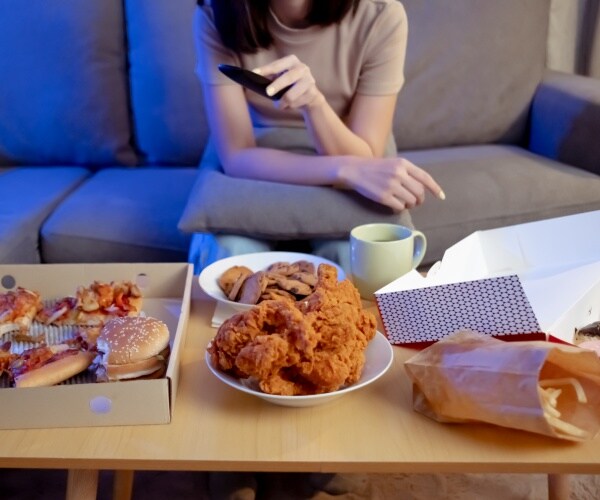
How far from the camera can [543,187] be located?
175 centimetres

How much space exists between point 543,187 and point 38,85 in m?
1.40

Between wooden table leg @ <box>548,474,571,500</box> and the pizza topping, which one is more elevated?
the pizza topping

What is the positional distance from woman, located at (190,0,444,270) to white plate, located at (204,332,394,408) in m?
0.52

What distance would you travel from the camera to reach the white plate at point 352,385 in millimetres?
784

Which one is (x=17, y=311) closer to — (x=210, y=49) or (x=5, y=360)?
(x=5, y=360)

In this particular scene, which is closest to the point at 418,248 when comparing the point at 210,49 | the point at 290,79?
the point at 290,79

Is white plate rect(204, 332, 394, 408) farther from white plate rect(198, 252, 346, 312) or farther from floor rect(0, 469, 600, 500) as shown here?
floor rect(0, 469, 600, 500)

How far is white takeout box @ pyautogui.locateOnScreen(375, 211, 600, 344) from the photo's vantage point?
34.6 inches

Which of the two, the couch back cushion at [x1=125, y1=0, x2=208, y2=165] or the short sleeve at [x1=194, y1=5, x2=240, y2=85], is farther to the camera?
the couch back cushion at [x1=125, y1=0, x2=208, y2=165]

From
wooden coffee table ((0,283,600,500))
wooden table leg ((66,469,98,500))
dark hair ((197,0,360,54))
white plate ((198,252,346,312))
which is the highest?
dark hair ((197,0,360,54))

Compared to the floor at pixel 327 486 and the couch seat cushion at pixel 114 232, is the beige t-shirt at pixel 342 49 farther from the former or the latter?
the floor at pixel 327 486

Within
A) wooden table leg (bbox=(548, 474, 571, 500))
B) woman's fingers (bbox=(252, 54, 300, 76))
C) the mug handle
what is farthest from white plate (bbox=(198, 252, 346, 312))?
wooden table leg (bbox=(548, 474, 571, 500))

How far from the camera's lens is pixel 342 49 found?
1.59 meters

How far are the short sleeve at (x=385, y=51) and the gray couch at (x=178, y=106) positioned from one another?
11.9 inches
